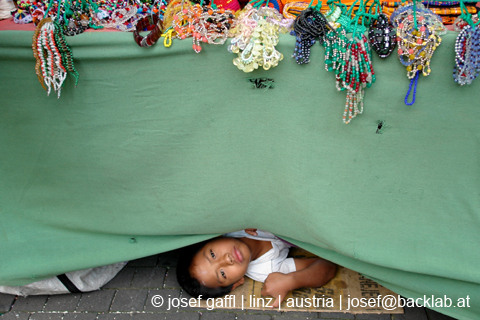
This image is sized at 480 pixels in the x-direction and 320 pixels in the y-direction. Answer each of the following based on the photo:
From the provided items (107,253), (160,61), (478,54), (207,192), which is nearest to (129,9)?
(160,61)

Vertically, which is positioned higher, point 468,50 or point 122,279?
point 468,50

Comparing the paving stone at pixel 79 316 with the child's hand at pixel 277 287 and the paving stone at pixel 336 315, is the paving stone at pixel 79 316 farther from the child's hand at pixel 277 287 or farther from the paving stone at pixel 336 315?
the paving stone at pixel 336 315

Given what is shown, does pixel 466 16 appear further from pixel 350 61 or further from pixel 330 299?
→ pixel 330 299

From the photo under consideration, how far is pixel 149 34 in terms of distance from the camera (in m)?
1.26

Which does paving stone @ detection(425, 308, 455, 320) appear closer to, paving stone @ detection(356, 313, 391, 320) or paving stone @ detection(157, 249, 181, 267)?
paving stone @ detection(356, 313, 391, 320)

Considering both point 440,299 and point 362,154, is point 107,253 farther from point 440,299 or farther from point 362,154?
point 440,299

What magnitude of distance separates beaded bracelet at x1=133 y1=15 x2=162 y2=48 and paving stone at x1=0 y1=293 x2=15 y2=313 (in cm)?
160

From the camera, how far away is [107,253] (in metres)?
1.73

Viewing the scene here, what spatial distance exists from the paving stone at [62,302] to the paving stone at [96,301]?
1.2 inches

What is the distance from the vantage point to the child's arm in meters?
1.74

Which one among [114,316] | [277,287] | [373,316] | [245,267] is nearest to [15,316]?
[114,316]

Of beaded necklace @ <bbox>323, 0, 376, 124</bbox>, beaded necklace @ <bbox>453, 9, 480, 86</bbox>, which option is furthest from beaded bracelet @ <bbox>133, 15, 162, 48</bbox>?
beaded necklace @ <bbox>453, 9, 480, 86</bbox>

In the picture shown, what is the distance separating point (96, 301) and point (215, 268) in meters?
0.68

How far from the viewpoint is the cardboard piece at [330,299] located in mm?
1697
